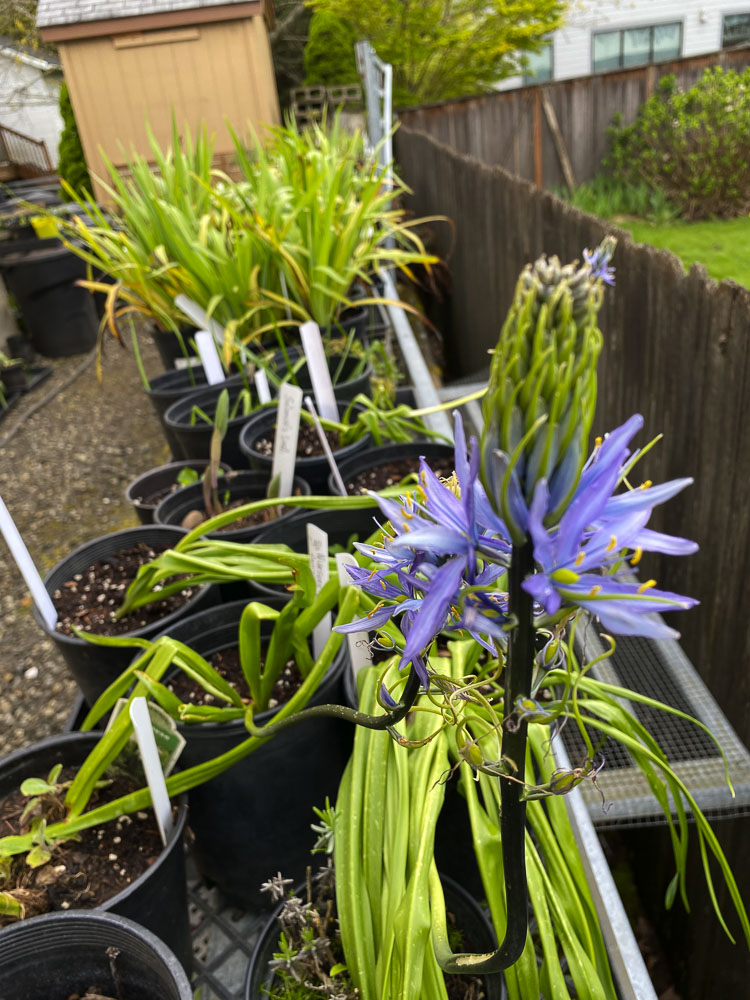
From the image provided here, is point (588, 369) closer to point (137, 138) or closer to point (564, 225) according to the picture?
point (564, 225)

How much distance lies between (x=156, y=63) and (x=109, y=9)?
672mm

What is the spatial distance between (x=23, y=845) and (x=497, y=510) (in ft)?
3.46

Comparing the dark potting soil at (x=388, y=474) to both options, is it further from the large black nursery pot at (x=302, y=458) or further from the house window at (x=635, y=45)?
the house window at (x=635, y=45)

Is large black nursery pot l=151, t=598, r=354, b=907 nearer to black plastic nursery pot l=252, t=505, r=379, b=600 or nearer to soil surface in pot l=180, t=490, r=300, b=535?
black plastic nursery pot l=252, t=505, r=379, b=600

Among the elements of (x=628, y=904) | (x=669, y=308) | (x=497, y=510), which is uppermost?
(x=497, y=510)

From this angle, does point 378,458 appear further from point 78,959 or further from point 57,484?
point 57,484

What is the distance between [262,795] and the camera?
130 centimetres

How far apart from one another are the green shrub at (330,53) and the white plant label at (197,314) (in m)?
9.70

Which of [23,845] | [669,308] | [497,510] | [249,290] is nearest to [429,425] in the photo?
[669,308]

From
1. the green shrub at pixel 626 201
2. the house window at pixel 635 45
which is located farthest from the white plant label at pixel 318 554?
the house window at pixel 635 45

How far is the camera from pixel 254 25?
8.49m

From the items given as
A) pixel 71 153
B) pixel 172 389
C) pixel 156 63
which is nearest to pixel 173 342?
pixel 172 389

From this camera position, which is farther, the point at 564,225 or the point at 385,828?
the point at 564,225

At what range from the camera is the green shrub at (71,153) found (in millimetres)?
9648
